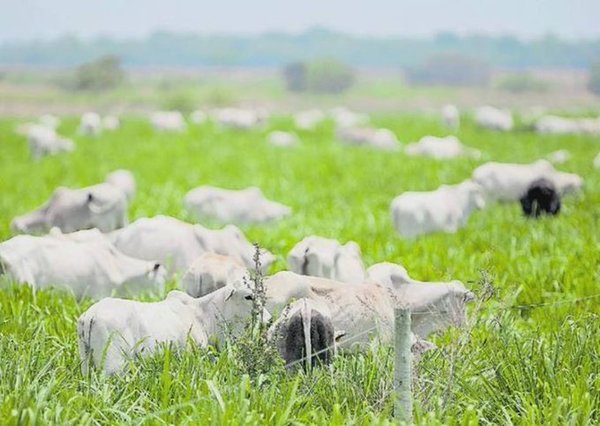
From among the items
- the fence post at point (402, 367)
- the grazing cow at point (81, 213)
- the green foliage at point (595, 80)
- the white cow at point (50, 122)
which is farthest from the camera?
the green foliage at point (595, 80)

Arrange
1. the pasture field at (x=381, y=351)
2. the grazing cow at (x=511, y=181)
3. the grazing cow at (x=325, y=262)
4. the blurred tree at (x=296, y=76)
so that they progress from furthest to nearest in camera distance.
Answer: the blurred tree at (x=296, y=76) → the grazing cow at (x=511, y=181) → the grazing cow at (x=325, y=262) → the pasture field at (x=381, y=351)

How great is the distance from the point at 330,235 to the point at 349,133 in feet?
42.3

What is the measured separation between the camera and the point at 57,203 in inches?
337

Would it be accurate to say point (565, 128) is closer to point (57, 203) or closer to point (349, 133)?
point (349, 133)

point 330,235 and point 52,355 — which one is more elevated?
point 52,355

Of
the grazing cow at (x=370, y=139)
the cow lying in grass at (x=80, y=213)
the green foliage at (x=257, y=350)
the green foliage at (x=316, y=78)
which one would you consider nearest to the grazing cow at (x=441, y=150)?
the grazing cow at (x=370, y=139)

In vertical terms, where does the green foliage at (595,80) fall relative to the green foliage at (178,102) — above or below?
above

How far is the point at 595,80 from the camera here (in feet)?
152

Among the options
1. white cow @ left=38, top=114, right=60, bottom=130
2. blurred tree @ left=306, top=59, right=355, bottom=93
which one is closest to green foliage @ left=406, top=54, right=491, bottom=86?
blurred tree @ left=306, top=59, right=355, bottom=93

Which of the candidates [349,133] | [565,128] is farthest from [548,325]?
[565,128]

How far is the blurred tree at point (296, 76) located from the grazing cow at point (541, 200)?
258 ft

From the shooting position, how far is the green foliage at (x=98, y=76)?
6962cm

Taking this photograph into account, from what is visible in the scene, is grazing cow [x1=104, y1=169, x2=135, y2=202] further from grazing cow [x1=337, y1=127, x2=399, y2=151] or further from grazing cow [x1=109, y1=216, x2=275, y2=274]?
grazing cow [x1=337, y1=127, x2=399, y2=151]

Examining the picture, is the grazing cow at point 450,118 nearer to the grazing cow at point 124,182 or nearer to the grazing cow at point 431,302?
the grazing cow at point 124,182
